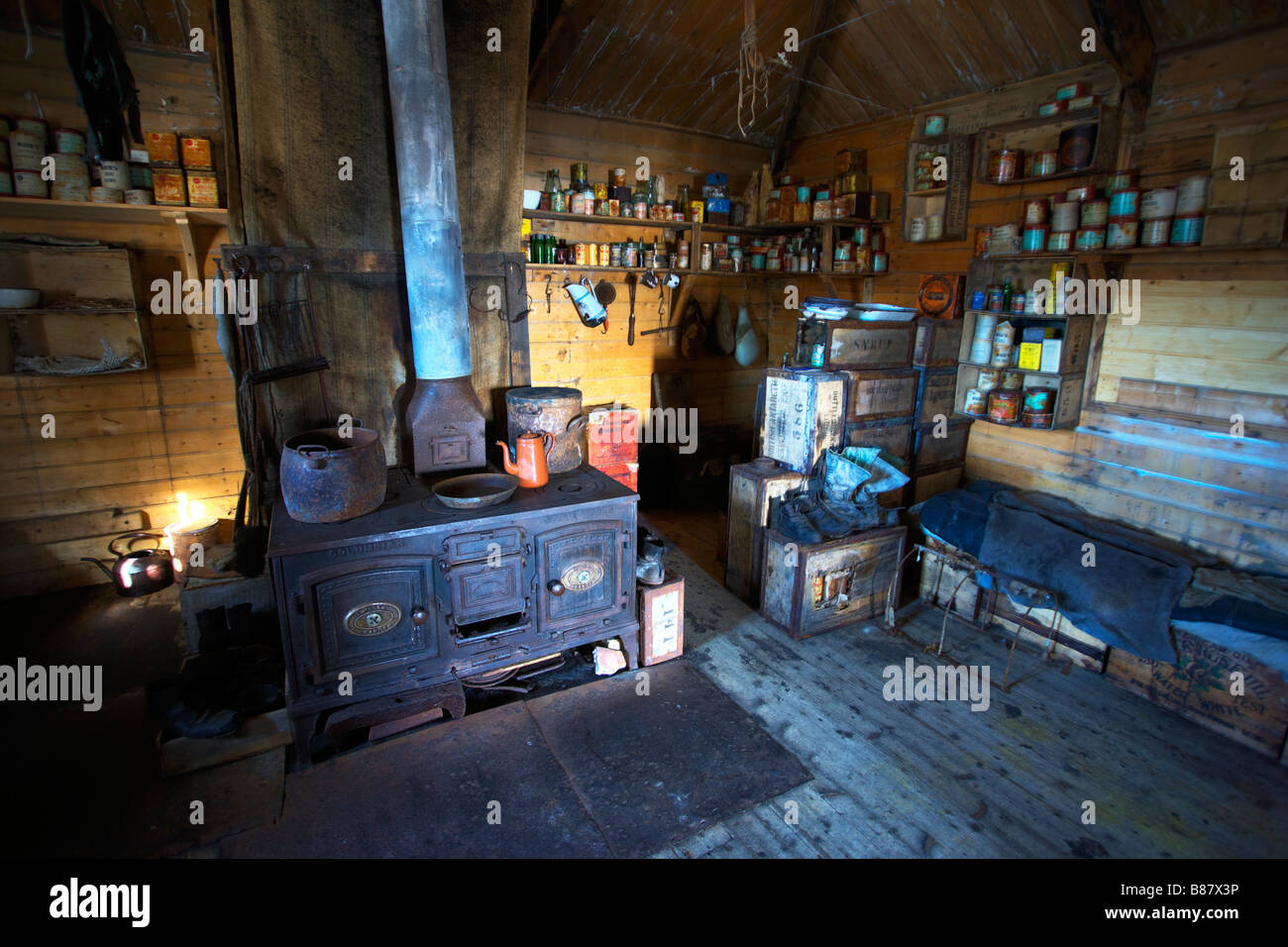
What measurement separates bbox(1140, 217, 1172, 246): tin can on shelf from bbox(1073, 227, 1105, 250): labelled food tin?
0.54 ft

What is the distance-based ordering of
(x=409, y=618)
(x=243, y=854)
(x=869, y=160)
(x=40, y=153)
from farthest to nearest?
(x=869, y=160), (x=40, y=153), (x=409, y=618), (x=243, y=854)

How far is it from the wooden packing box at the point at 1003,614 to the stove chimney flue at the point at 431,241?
229 cm

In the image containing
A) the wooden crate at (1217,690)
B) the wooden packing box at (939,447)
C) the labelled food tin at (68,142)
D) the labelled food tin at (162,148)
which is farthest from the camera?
the wooden packing box at (939,447)

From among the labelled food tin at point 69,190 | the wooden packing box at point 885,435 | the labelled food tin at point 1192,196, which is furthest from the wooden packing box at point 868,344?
the labelled food tin at point 69,190

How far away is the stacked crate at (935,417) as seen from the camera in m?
3.48

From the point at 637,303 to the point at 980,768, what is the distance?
363 cm

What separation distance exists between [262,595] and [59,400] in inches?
69.8

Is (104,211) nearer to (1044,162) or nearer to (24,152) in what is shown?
(24,152)

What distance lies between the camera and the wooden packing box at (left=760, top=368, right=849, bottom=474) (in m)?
3.15

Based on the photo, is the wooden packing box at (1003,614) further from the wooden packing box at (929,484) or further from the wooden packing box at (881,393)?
the wooden packing box at (881,393)

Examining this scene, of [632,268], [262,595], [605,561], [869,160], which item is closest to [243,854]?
[262,595]

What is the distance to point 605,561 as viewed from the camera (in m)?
2.63

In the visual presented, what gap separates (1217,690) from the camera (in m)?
2.46
